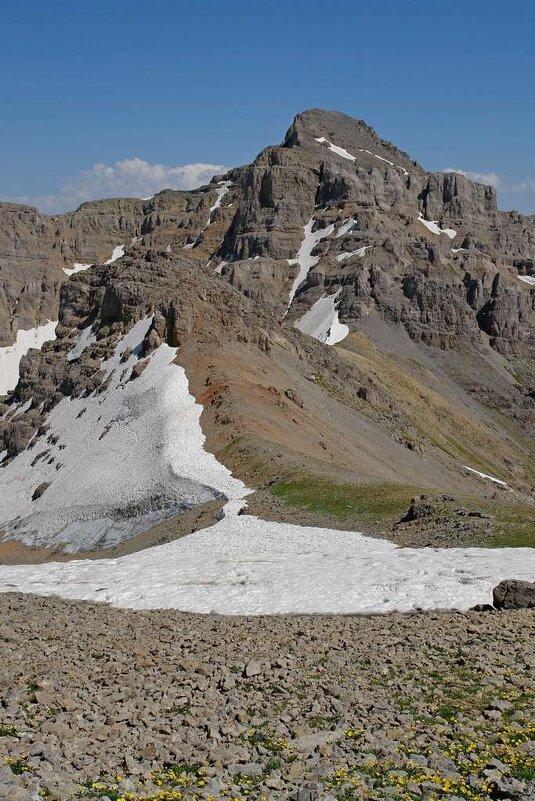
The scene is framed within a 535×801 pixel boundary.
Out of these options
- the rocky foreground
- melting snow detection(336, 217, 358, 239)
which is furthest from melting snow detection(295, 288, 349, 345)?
the rocky foreground

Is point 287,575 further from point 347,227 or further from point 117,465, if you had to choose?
point 347,227

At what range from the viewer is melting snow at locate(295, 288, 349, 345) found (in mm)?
151625

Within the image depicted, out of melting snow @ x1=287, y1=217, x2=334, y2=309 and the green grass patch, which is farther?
melting snow @ x1=287, y1=217, x2=334, y2=309

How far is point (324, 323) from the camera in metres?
160

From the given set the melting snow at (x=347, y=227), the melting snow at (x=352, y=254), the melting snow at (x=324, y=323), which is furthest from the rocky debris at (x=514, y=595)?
the melting snow at (x=347, y=227)

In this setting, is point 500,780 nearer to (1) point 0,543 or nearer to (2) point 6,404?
(1) point 0,543

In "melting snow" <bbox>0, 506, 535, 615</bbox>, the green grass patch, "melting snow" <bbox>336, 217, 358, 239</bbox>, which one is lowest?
"melting snow" <bbox>0, 506, 535, 615</bbox>

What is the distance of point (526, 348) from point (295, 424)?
456 ft

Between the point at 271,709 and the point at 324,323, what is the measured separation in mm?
146538

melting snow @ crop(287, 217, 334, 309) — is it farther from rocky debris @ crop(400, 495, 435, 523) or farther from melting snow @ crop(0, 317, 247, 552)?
rocky debris @ crop(400, 495, 435, 523)

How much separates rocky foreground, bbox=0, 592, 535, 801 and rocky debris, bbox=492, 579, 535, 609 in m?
1.15

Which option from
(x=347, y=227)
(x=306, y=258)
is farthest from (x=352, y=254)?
(x=306, y=258)

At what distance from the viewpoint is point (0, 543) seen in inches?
2309

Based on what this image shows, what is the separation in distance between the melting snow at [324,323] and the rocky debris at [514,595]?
12445 centimetres
